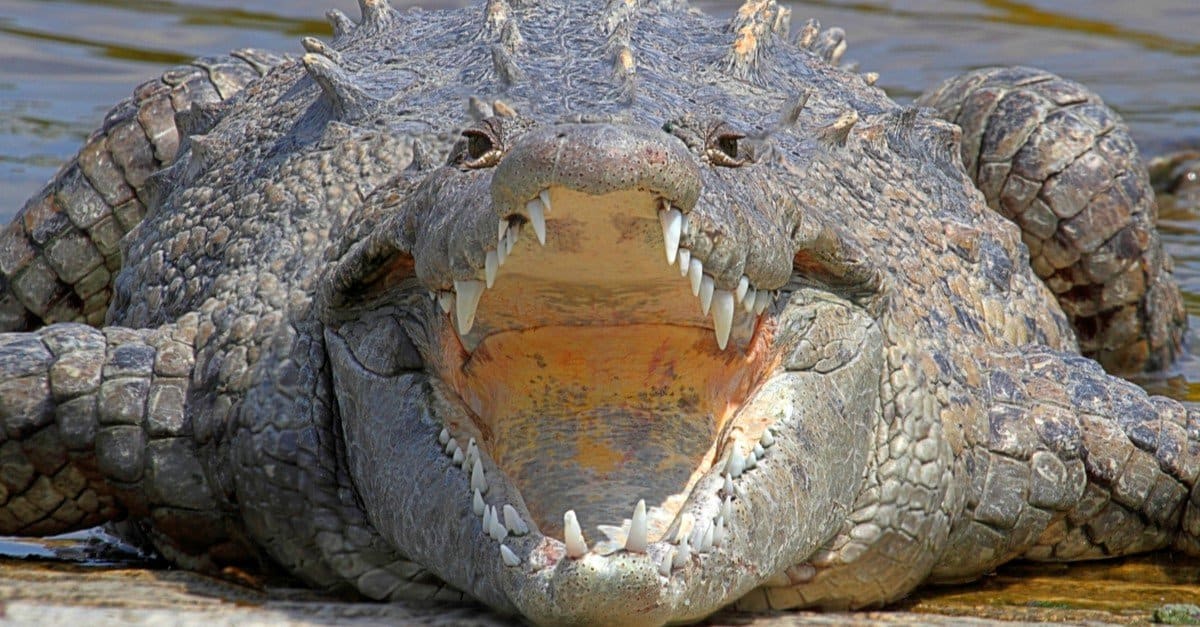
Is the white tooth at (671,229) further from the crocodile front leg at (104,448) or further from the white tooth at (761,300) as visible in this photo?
the crocodile front leg at (104,448)

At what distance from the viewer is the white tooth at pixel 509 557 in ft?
11.5

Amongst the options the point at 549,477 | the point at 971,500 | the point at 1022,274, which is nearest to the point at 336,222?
the point at 549,477

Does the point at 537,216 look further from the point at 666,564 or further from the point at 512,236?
the point at 666,564

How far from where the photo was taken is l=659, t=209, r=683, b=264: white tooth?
3469mm

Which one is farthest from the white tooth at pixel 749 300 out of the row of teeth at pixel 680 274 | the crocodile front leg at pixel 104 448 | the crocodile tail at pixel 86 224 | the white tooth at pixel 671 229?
the crocodile tail at pixel 86 224

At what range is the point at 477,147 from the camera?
12.7 ft

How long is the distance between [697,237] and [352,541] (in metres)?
1.22

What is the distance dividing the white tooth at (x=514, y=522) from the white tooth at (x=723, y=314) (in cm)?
52

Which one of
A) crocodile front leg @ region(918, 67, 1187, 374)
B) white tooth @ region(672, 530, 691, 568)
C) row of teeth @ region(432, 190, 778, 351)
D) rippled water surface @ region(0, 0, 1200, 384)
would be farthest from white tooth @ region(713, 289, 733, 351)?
rippled water surface @ region(0, 0, 1200, 384)

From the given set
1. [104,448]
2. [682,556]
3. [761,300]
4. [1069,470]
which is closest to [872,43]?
[1069,470]

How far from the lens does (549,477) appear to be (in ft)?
12.6

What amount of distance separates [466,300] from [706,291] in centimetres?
46

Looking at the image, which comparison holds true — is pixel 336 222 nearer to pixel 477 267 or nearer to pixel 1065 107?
pixel 477 267

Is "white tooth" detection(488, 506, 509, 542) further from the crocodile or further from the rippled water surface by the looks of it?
the rippled water surface
